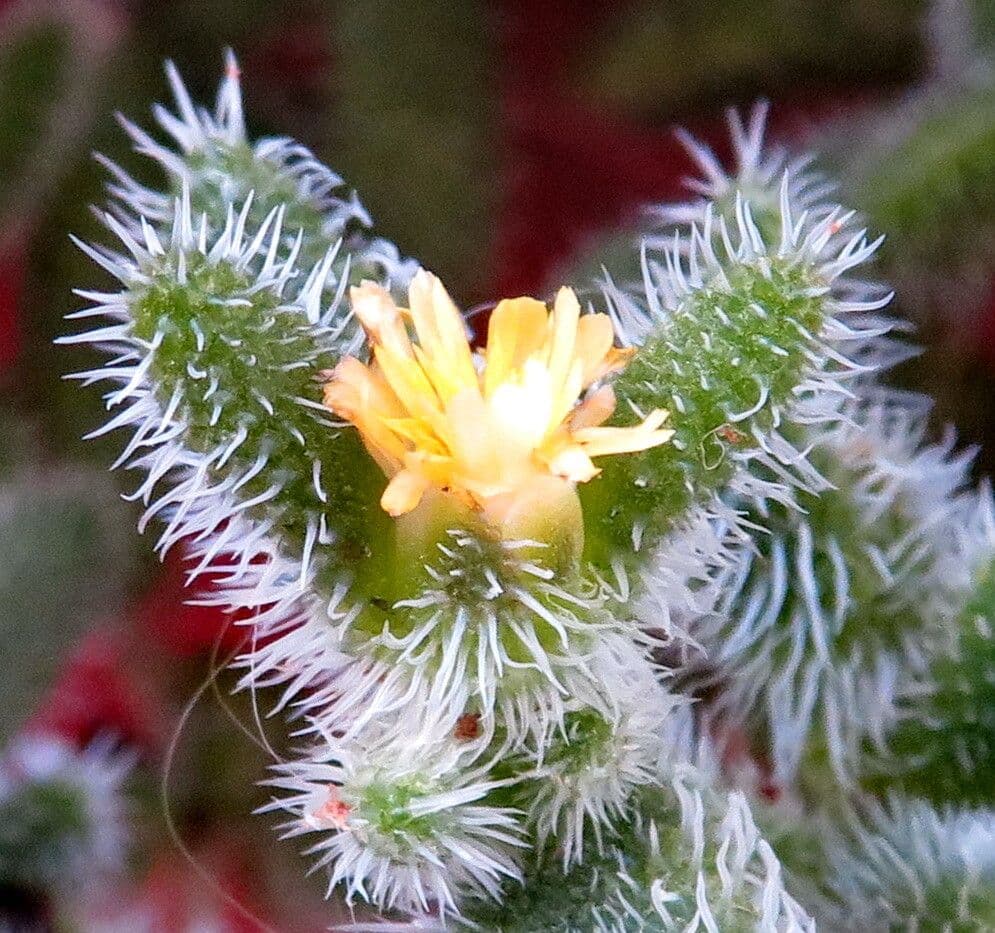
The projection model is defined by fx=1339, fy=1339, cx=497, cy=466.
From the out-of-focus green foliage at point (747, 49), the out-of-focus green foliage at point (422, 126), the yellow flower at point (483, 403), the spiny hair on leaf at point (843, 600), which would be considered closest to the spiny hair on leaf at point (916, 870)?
the spiny hair on leaf at point (843, 600)

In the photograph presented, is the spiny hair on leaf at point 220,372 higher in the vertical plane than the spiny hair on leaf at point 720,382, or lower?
lower

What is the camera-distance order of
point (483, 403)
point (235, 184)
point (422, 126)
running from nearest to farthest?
point (483, 403) < point (235, 184) < point (422, 126)

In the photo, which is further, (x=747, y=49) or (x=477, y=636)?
(x=747, y=49)

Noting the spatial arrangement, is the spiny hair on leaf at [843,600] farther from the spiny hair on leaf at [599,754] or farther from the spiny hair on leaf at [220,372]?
the spiny hair on leaf at [220,372]

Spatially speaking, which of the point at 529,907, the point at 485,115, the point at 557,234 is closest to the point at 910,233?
the point at 485,115

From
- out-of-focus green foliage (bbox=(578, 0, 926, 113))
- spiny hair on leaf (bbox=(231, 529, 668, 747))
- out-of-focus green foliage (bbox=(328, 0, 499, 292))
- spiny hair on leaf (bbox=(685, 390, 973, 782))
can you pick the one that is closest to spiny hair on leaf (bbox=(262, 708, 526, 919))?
spiny hair on leaf (bbox=(231, 529, 668, 747))

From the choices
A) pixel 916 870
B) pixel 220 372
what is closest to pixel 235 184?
pixel 220 372

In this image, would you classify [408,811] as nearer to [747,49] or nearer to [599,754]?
[599,754]

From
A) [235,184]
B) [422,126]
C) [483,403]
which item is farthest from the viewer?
[422,126]
